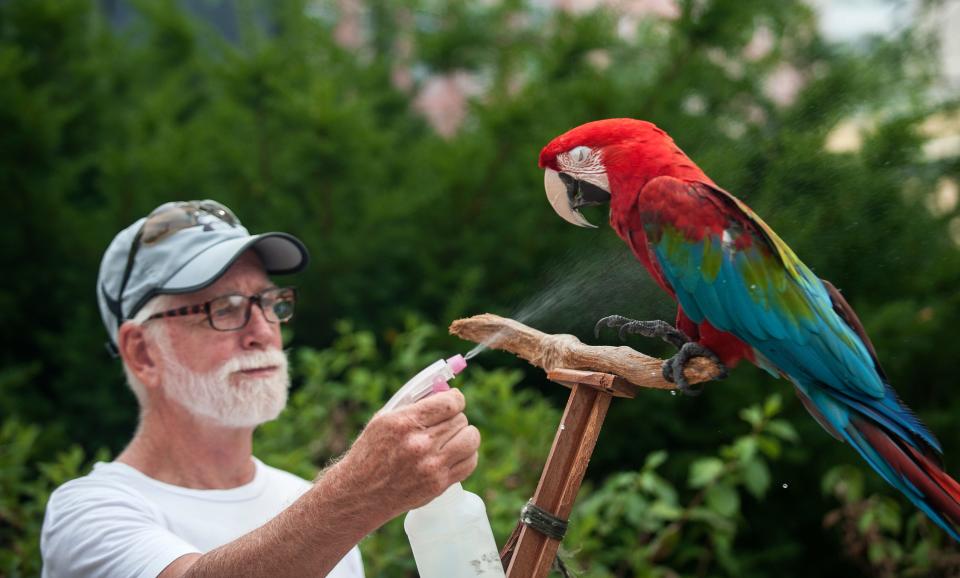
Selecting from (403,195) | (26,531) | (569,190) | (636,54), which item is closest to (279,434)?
(26,531)

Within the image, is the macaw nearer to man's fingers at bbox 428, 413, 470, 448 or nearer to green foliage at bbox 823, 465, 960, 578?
man's fingers at bbox 428, 413, 470, 448

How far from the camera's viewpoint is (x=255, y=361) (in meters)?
1.83

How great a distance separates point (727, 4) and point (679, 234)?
91.4 inches

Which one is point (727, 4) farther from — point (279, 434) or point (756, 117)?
point (279, 434)

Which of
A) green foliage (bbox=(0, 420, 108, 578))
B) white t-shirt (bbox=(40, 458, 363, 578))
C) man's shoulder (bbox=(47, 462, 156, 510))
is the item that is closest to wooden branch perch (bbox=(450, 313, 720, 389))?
white t-shirt (bbox=(40, 458, 363, 578))

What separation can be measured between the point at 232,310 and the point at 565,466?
88 cm

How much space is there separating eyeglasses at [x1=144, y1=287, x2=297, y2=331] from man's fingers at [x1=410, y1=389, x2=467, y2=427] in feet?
2.37

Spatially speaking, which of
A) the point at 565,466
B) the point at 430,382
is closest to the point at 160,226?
the point at 430,382

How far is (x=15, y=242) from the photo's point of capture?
368cm

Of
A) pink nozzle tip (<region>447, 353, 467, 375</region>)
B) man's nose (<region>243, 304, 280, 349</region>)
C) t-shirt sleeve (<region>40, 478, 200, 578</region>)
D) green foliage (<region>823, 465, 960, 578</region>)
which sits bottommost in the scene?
t-shirt sleeve (<region>40, 478, 200, 578</region>)

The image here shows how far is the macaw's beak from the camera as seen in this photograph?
1307 mm

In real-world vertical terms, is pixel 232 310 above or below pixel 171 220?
below

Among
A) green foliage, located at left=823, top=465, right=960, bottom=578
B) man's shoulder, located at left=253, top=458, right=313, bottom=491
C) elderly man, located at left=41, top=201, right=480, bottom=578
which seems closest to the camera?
elderly man, located at left=41, top=201, right=480, bottom=578

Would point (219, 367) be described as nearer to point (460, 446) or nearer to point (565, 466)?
point (460, 446)
